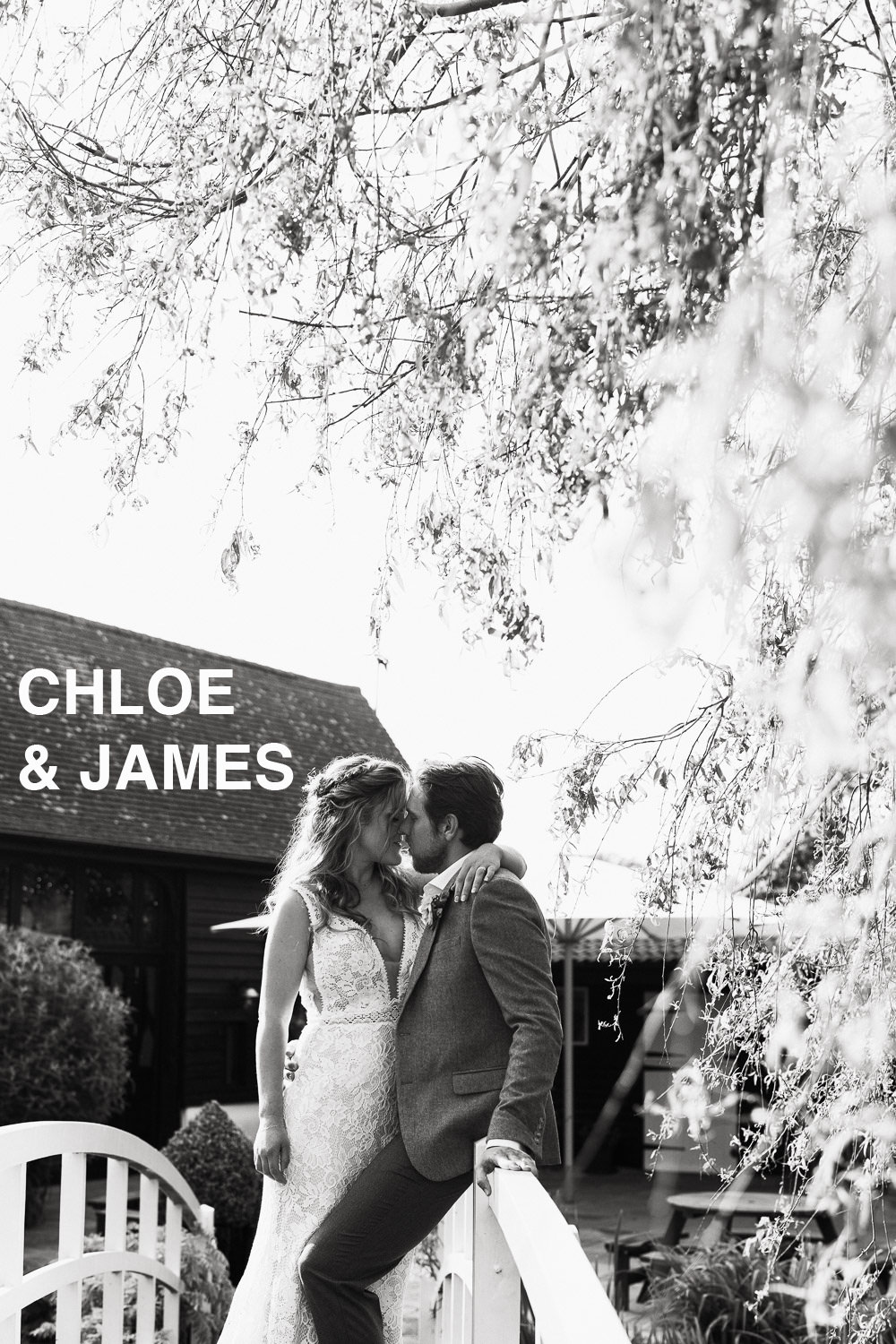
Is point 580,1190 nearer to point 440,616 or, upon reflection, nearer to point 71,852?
point 71,852

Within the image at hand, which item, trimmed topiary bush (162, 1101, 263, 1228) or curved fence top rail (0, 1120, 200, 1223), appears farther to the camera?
trimmed topiary bush (162, 1101, 263, 1228)

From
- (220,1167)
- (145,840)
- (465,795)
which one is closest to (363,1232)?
(465,795)

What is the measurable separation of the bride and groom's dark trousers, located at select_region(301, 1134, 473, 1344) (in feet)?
0.44

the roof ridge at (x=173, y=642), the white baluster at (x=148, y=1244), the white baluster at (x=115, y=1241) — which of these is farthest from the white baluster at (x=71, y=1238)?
the roof ridge at (x=173, y=642)

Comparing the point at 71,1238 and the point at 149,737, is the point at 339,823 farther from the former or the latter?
the point at 149,737

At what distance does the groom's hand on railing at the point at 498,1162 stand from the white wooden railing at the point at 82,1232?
3.26 ft

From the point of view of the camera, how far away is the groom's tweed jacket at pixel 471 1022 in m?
2.70

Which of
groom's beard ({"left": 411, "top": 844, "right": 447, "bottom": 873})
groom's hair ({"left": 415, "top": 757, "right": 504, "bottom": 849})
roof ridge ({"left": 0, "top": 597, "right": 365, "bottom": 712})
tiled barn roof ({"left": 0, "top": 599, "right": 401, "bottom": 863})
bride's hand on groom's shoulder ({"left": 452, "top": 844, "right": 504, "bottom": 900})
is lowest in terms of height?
bride's hand on groom's shoulder ({"left": 452, "top": 844, "right": 504, "bottom": 900})

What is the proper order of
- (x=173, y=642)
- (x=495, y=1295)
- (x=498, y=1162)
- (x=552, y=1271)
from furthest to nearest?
(x=173, y=642) < (x=498, y=1162) < (x=495, y=1295) < (x=552, y=1271)

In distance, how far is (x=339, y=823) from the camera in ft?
10.3

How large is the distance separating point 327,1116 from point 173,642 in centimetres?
1898

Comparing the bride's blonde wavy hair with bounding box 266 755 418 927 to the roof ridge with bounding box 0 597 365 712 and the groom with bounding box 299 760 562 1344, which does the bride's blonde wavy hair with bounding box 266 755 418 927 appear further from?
the roof ridge with bounding box 0 597 365 712

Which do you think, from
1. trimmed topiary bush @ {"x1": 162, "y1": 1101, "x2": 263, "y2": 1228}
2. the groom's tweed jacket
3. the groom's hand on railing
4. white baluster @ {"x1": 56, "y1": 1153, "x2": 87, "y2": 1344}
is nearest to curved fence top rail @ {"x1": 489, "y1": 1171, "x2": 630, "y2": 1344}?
the groom's hand on railing

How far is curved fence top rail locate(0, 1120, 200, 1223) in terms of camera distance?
282cm
